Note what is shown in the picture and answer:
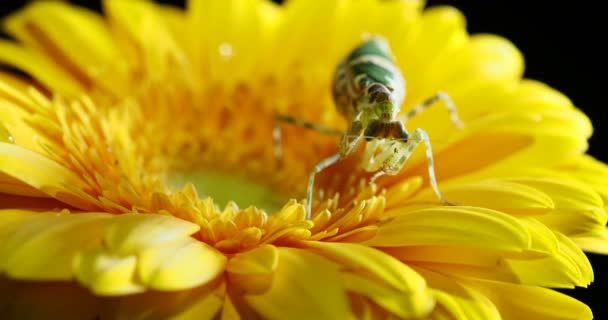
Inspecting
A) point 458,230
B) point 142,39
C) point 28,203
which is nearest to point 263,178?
point 142,39

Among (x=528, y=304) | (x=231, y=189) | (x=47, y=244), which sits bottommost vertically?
(x=231, y=189)

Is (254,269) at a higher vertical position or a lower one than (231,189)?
higher

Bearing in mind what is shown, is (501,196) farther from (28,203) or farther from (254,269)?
(28,203)

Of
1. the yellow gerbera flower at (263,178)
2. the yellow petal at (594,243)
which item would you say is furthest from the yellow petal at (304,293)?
the yellow petal at (594,243)

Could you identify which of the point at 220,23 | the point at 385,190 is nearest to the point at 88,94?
the point at 220,23

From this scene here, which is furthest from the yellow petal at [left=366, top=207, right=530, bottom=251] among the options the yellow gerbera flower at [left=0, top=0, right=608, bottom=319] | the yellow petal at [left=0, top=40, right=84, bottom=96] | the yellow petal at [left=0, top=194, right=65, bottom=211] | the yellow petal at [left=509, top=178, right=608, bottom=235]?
the yellow petal at [left=0, top=40, right=84, bottom=96]

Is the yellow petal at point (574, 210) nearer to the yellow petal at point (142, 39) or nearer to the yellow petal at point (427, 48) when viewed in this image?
the yellow petal at point (427, 48)

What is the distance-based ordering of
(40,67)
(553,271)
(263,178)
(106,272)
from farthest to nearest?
(263,178), (40,67), (553,271), (106,272)
